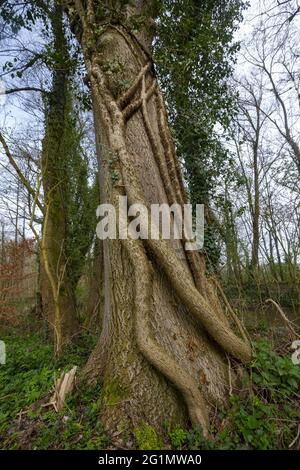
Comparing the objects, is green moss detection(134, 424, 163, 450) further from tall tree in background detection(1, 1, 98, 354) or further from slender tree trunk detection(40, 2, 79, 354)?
slender tree trunk detection(40, 2, 79, 354)

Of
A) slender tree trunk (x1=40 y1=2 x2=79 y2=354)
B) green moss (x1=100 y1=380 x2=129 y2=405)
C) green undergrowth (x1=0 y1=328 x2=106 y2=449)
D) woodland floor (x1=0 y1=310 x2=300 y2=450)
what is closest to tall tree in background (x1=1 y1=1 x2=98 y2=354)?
slender tree trunk (x1=40 y1=2 x2=79 y2=354)

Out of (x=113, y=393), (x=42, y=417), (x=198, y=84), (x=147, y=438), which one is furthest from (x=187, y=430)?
(x=198, y=84)

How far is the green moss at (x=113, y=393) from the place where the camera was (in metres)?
1.87

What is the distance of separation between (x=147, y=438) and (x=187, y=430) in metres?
0.31

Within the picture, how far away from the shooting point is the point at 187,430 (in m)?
1.79

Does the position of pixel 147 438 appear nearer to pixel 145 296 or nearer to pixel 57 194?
pixel 145 296

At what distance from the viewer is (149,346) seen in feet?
6.05

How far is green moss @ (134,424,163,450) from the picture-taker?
5.46ft

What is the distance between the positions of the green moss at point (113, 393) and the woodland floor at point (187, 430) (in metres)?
0.06

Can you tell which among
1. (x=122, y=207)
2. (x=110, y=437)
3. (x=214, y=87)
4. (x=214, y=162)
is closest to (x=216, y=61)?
(x=214, y=87)

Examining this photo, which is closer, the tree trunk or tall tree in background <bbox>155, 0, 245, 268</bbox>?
the tree trunk

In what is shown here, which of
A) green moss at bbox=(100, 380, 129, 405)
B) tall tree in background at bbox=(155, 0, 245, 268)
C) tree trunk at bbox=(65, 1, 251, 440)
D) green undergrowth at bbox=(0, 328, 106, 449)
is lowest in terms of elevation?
green undergrowth at bbox=(0, 328, 106, 449)

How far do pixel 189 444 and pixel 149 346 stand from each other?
68 cm

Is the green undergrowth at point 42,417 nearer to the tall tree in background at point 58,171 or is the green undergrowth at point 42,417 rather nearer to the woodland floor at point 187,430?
the woodland floor at point 187,430
